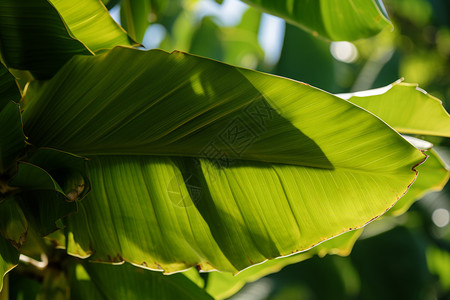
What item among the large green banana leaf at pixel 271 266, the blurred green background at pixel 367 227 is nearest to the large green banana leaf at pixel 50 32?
the large green banana leaf at pixel 271 266

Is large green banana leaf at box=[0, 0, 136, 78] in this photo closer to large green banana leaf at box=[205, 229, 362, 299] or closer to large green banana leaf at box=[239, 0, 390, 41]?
large green banana leaf at box=[239, 0, 390, 41]

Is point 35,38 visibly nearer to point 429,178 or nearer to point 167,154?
point 167,154

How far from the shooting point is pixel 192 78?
19.3 inches

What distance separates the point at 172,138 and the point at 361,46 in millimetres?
2912

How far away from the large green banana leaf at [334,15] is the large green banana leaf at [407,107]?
139 mm

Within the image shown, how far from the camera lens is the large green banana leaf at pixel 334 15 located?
78 cm

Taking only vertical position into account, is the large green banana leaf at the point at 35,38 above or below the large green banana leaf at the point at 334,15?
below

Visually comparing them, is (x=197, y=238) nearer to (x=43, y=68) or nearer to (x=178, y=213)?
(x=178, y=213)

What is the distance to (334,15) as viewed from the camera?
0.81m

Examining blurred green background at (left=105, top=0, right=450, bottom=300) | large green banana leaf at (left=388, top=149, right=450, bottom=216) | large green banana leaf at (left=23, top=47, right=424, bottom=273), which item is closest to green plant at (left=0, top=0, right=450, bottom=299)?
large green banana leaf at (left=23, top=47, right=424, bottom=273)

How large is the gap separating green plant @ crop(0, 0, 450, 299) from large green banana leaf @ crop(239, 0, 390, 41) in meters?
0.35

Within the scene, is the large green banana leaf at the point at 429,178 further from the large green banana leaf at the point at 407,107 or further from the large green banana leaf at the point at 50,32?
the large green banana leaf at the point at 50,32

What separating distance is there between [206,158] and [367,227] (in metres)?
1.60

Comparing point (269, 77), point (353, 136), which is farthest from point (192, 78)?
point (353, 136)
